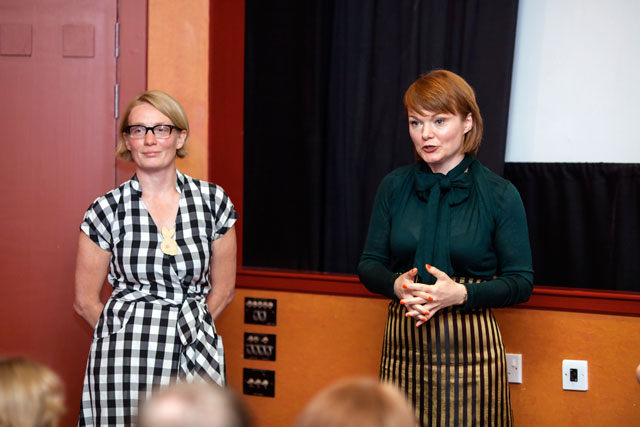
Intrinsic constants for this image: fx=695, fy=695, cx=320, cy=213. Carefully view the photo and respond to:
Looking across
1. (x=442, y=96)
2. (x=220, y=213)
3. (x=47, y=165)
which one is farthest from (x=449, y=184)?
(x=47, y=165)

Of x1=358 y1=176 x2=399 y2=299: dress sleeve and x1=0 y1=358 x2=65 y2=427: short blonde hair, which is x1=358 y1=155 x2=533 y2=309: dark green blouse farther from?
x1=0 y1=358 x2=65 y2=427: short blonde hair

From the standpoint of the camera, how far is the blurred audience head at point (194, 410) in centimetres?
87

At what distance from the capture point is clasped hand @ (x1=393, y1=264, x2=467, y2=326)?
2.01 m

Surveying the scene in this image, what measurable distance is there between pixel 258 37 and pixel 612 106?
1.74 meters

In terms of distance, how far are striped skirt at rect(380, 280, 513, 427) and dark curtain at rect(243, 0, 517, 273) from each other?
1.37 meters

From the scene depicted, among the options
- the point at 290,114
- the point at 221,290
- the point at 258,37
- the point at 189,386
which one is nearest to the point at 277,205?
the point at 290,114

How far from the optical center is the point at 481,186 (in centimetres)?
215

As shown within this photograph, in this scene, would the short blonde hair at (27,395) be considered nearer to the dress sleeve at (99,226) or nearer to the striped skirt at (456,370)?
the dress sleeve at (99,226)

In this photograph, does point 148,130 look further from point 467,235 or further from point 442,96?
point 467,235

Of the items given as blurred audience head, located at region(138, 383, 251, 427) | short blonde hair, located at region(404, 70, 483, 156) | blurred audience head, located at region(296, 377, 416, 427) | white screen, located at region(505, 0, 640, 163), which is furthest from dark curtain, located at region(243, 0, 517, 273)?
blurred audience head, located at region(138, 383, 251, 427)

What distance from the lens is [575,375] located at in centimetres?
271

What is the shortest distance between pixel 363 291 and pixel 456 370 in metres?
0.87

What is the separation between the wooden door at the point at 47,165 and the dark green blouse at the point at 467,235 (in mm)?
1432

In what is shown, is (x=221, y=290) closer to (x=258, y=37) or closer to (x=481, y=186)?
(x=481, y=186)
